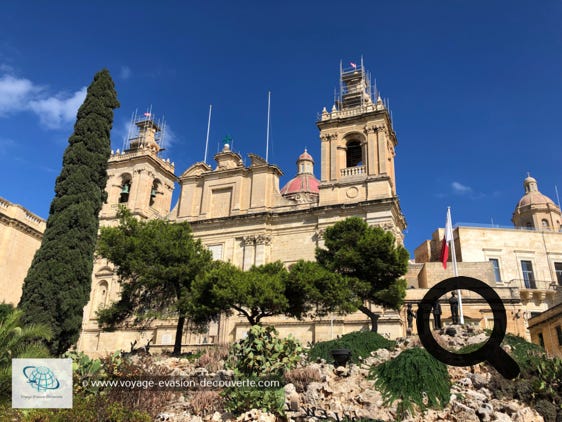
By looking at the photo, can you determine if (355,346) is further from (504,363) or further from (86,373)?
(504,363)

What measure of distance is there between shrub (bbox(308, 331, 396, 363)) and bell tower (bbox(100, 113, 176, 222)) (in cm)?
2339

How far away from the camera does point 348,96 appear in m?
35.5

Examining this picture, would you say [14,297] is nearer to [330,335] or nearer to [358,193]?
[330,335]

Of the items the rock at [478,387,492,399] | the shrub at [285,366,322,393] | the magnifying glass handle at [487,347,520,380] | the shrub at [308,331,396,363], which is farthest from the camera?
the shrub at [308,331,396,363]

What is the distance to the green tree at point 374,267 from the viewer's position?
2167cm

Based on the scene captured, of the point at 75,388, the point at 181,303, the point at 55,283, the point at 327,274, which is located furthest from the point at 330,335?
the point at 75,388

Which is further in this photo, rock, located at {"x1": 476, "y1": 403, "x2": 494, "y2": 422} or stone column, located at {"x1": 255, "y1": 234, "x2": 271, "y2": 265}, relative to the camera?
stone column, located at {"x1": 255, "y1": 234, "x2": 271, "y2": 265}

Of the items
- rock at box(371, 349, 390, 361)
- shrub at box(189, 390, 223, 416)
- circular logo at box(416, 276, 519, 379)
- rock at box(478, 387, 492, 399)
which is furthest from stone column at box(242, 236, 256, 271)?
circular logo at box(416, 276, 519, 379)

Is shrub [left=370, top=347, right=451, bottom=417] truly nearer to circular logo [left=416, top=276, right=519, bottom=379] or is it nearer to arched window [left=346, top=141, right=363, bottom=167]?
circular logo [left=416, top=276, right=519, bottom=379]

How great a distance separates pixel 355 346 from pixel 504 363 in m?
9.36

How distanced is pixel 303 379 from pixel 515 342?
23.0 ft

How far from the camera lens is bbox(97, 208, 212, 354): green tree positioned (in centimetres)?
2181

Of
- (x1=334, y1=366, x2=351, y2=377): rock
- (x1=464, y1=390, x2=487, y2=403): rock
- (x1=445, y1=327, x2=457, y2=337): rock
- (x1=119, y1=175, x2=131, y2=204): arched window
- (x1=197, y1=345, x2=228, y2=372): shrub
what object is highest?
(x1=119, y1=175, x2=131, y2=204): arched window

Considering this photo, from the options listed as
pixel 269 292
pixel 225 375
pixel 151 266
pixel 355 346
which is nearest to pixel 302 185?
pixel 151 266
